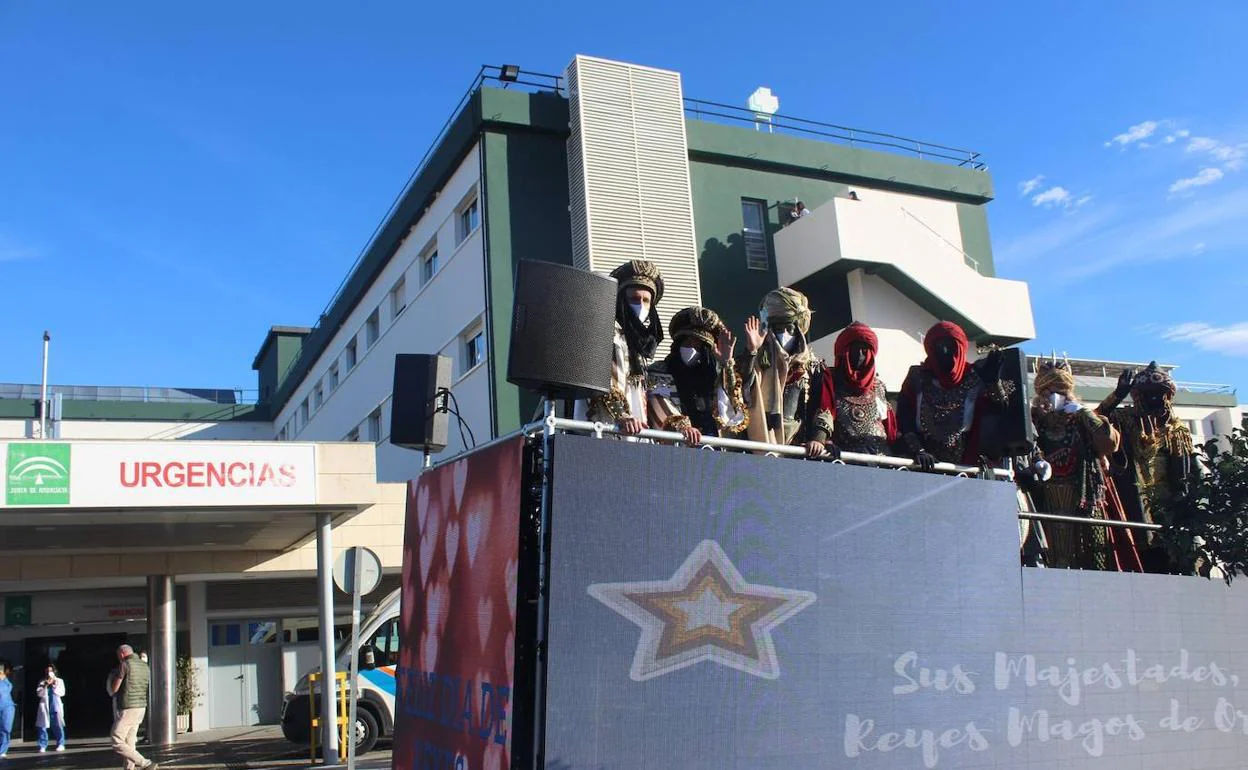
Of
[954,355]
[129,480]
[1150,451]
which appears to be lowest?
[1150,451]

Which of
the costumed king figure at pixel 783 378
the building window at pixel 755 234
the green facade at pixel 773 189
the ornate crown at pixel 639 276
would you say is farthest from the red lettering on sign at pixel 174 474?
the building window at pixel 755 234

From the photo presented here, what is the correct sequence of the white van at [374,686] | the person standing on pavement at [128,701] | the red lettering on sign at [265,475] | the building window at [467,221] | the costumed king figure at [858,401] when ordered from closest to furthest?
the costumed king figure at [858,401]
the person standing on pavement at [128,701]
the white van at [374,686]
the red lettering on sign at [265,475]
the building window at [467,221]

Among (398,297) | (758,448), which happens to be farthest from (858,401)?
(398,297)

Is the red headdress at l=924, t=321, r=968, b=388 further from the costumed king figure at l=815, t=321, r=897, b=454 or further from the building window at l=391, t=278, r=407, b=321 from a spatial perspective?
the building window at l=391, t=278, r=407, b=321

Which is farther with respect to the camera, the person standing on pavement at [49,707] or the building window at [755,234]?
the building window at [755,234]

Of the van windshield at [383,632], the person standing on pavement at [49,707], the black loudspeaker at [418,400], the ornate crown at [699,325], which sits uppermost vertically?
the ornate crown at [699,325]

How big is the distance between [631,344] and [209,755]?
13310 mm

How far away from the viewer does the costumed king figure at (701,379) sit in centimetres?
626

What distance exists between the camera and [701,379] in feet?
20.9

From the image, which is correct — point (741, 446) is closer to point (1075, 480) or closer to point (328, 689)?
point (1075, 480)

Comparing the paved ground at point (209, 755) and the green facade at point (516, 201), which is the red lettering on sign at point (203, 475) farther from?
the green facade at point (516, 201)

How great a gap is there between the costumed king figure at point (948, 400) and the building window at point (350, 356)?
25177mm

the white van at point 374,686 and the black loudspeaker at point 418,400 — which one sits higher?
the black loudspeaker at point 418,400

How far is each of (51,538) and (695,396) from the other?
44.7 ft
